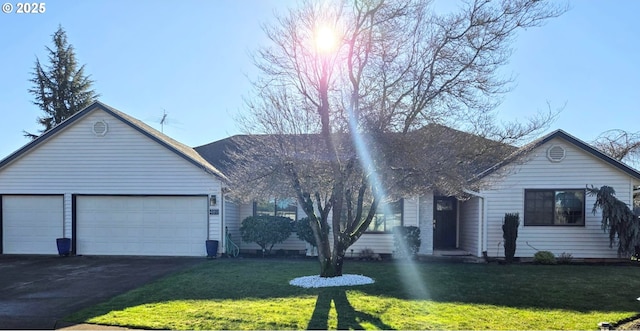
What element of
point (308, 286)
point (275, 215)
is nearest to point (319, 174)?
point (308, 286)

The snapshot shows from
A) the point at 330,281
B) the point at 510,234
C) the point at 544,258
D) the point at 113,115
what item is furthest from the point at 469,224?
the point at 113,115

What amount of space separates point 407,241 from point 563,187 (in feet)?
17.9

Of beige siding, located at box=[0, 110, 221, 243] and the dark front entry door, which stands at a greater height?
beige siding, located at box=[0, 110, 221, 243]

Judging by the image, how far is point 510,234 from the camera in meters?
14.0

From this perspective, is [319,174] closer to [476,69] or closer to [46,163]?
[476,69]

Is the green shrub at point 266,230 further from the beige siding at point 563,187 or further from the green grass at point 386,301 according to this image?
the beige siding at point 563,187

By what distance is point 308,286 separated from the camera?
9.44 metres

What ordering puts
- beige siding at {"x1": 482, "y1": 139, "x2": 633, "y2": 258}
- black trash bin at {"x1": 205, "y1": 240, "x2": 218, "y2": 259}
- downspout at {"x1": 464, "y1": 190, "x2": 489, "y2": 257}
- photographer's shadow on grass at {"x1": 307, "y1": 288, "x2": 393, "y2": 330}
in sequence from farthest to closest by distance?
black trash bin at {"x1": 205, "y1": 240, "x2": 218, "y2": 259}, downspout at {"x1": 464, "y1": 190, "x2": 489, "y2": 257}, beige siding at {"x1": 482, "y1": 139, "x2": 633, "y2": 258}, photographer's shadow on grass at {"x1": 307, "y1": 288, "x2": 393, "y2": 330}

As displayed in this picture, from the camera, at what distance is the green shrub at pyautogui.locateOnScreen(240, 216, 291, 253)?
15211 mm

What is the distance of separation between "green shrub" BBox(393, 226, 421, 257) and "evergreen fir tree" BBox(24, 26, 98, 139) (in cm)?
2973

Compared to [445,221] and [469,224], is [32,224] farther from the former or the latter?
[469,224]

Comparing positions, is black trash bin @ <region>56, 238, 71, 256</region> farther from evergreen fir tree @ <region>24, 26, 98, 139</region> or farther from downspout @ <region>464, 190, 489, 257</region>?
evergreen fir tree @ <region>24, 26, 98, 139</region>

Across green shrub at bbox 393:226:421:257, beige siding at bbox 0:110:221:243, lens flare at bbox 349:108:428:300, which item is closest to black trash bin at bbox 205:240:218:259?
beige siding at bbox 0:110:221:243

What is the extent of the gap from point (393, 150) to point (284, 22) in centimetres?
385
